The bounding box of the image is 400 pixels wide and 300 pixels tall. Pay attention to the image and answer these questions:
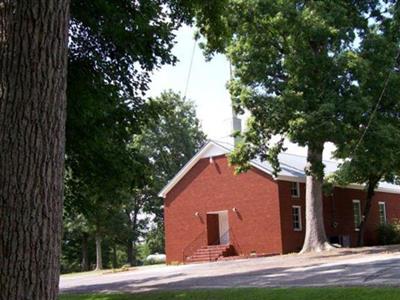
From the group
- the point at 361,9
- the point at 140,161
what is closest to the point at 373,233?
the point at 361,9

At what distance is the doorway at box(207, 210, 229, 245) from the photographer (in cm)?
3616

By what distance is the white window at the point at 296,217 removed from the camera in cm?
3431

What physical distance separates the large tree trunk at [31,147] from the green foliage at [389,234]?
36739 millimetres

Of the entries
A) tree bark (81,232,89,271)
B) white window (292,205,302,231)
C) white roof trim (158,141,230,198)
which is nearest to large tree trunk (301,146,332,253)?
white window (292,205,302,231)

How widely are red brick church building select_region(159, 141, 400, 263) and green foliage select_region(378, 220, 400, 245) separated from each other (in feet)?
3.22

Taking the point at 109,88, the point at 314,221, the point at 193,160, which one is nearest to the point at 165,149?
the point at 193,160

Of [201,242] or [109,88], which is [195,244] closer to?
[201,242]

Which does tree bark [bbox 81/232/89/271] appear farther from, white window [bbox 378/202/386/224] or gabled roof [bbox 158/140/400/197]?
white window [bbox 378/202/386/224]

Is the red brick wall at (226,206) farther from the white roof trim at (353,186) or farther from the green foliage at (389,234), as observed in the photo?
the green foliage at (389,234)

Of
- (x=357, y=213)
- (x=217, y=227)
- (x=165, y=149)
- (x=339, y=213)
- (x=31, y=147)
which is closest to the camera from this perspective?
(x=31, y=147)

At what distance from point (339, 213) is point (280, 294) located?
26013mm

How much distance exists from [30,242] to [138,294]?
14.0 meters

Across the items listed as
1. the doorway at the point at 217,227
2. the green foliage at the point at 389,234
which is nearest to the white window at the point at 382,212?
the green foliage at the point at 389,234

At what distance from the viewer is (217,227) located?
1442 inches
